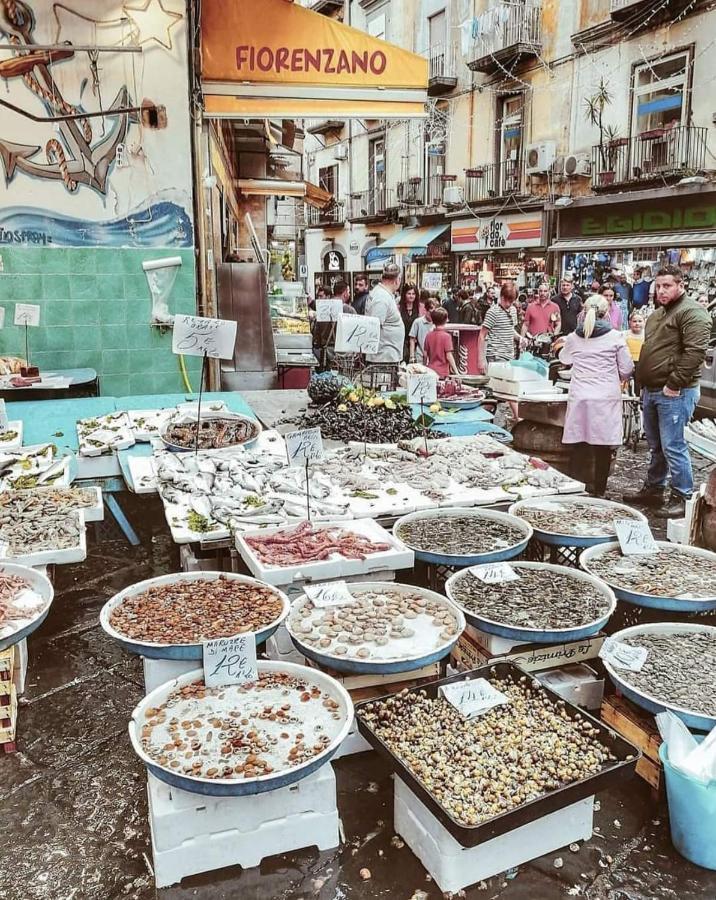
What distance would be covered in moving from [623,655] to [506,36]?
2197 centimetres

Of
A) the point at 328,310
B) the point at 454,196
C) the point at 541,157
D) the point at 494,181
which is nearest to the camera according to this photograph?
the point at 328,310

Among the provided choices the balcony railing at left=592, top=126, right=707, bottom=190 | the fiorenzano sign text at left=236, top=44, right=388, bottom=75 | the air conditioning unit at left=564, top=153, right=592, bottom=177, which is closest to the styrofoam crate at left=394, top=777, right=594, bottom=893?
the fiorenzano sign text at left=236, top=44, right=388, bottom=75

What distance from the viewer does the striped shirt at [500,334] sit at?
10039mm

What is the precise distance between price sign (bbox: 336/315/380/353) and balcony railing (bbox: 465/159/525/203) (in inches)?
674

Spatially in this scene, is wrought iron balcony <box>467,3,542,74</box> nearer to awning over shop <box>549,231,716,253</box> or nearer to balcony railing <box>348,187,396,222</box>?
awning over shop <box>549,231,716,253</box>

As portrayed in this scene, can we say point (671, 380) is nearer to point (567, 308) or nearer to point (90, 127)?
point (90, 127)

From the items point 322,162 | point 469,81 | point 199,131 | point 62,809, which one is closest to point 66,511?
point 62,809

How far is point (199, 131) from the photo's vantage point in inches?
313

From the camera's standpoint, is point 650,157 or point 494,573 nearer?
point 494,573

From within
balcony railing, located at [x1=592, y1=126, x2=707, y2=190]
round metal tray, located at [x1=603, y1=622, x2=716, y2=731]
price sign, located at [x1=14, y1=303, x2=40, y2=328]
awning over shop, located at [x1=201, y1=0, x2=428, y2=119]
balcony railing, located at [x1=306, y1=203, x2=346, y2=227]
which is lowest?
round metal tray, located at [x1=603, y1=622, x2=716, y2=731]

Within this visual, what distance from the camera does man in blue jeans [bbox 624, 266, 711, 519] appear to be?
622 centimetres

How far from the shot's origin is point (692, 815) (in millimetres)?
2521

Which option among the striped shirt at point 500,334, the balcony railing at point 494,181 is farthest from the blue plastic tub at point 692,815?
the balcony railing at point 494,181

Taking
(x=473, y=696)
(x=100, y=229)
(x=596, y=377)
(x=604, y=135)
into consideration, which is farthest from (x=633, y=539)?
(x=604, y=135)
